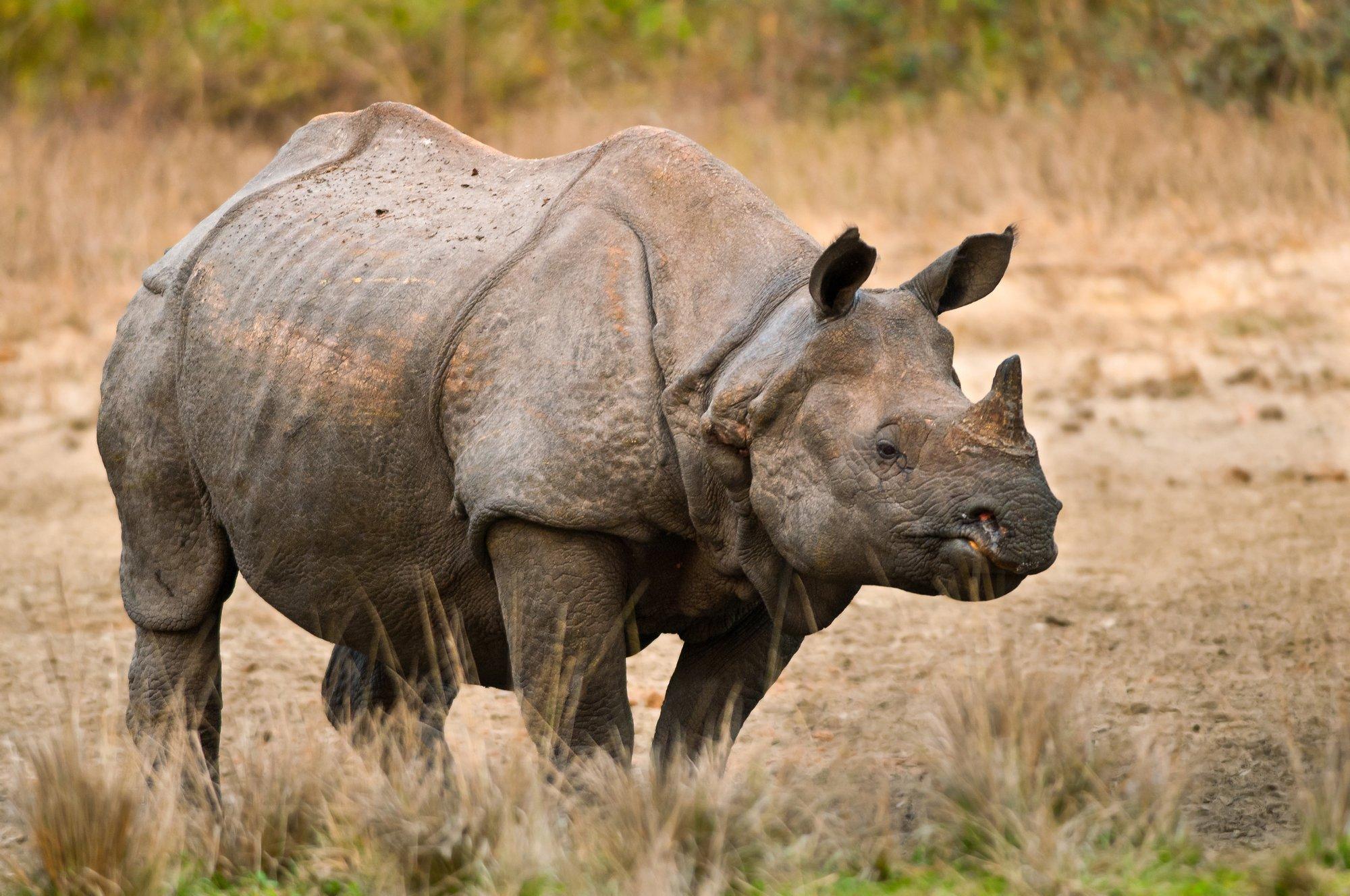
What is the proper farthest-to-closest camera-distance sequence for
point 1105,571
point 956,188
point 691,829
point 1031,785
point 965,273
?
point 956,188 → point 1105,571 → point 965,273 → point 1031,785 → point 691,829

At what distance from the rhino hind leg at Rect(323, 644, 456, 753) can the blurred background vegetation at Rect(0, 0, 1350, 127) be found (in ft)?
33.4

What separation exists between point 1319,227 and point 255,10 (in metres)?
10.2

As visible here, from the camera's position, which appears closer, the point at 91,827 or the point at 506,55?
the point at 91,827

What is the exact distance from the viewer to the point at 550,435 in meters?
4.33

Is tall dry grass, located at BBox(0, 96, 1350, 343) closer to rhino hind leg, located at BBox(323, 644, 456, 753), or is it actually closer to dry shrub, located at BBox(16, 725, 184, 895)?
rhino hind leg, located at BBox(323, 644, 456, 753)

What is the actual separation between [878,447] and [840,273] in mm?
426

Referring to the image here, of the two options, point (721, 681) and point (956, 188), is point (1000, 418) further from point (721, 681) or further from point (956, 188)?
point (956, 188)

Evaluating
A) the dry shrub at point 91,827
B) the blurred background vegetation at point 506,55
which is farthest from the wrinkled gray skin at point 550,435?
the blurred background vegetation at point 506,55

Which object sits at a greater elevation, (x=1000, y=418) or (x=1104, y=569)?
(x=1000, y=418)

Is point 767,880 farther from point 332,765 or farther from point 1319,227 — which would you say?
point 1319,227

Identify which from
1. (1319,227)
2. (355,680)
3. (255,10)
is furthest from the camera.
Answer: (255,10)

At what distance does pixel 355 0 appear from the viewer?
57.3 ft

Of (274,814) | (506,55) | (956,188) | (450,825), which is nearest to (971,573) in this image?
(450,825)

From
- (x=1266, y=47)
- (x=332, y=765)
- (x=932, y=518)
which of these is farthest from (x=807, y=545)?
(x=1266, y=47)
